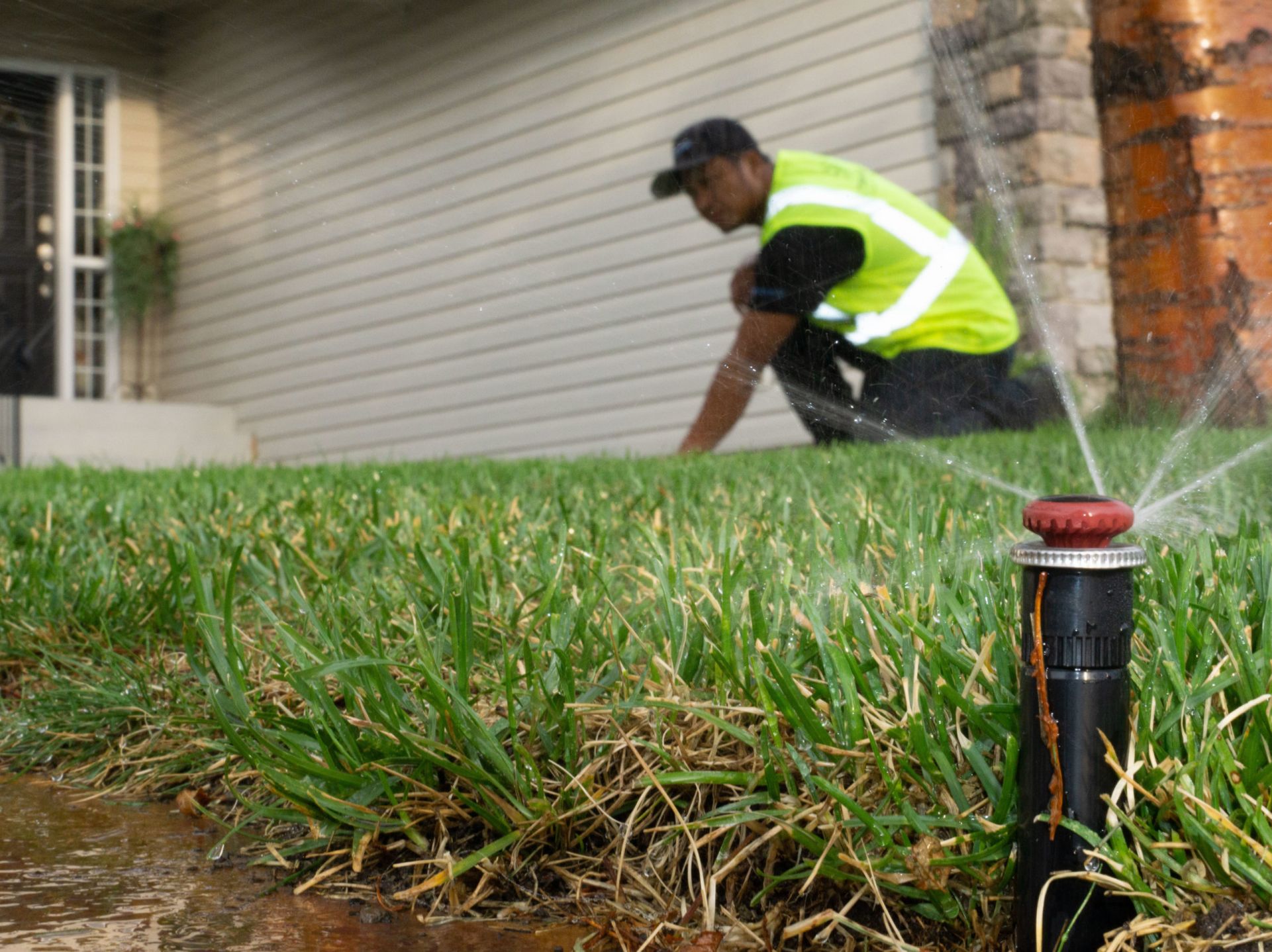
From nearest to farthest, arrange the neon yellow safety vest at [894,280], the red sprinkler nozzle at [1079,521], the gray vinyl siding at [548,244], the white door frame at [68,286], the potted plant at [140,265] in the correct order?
the red sprinkler nozzle at [1079,521] < the neon yellow safety vest at [894,280] < the gray vinyl siding at [548,244] < the white door frame at [68,286] < the potted plant at [140,265]

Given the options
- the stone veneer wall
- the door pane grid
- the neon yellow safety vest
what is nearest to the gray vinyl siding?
the stone veneer wall

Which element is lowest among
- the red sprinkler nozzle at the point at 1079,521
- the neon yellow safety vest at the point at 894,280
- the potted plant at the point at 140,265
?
the red sprinkler nozzle at the point at 1079,521

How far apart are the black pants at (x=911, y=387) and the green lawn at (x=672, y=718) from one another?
0.48 meters

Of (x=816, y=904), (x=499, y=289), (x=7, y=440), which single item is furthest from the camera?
(x=7, y=440)

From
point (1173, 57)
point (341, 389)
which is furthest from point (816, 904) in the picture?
point (341, 389)

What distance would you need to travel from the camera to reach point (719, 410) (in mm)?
5902

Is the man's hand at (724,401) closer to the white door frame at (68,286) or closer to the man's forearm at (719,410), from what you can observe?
the man's forearm at (719,410)

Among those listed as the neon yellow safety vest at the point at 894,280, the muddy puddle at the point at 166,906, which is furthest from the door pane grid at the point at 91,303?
the muddy puddle at the point at 166,906

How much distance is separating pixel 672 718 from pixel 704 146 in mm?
3633

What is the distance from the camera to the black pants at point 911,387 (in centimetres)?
266

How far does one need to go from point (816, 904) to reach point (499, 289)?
8.00 m

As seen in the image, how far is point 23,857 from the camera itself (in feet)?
4.71

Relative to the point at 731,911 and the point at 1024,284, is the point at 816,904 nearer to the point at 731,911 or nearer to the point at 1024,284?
the point at 731,911

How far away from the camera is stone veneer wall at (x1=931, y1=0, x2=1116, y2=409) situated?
9.54ft
